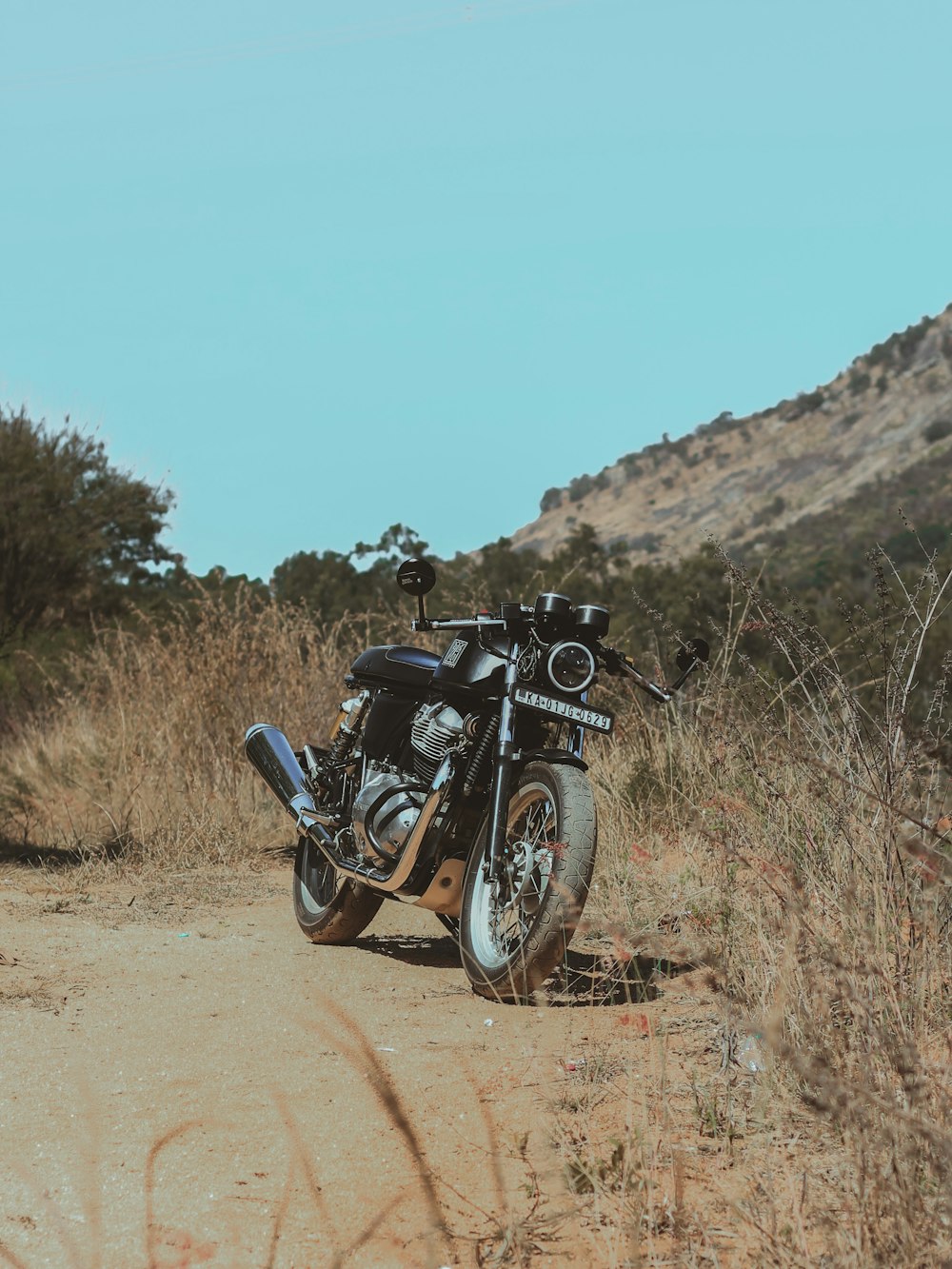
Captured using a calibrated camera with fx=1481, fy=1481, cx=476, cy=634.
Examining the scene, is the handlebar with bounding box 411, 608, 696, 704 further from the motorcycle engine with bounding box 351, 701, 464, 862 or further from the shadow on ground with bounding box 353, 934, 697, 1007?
the shadow on ground with bounding box 353, 934, 697, 1007

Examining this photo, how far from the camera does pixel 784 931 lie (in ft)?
11.4

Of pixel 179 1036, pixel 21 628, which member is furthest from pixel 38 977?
pixel 21 628

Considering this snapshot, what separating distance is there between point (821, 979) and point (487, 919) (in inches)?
60.6

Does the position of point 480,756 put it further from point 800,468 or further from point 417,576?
point 800,468

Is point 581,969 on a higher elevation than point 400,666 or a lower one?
lower

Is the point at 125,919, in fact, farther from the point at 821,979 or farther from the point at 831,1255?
the point at 831,1255

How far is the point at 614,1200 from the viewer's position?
295cm

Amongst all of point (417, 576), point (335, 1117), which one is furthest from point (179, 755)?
point (335, 1117)

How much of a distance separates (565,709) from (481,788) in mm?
496

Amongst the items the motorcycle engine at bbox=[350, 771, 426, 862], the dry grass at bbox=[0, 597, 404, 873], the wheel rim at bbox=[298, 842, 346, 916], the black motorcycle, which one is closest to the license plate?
the black motorcycle

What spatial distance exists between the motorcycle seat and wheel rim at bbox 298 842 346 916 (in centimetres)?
79

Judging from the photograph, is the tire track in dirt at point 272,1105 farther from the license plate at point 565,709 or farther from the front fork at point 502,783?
the license plate at point 565,709

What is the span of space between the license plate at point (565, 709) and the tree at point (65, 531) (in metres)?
13.5

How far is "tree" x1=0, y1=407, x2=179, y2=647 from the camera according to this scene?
1766 cm
